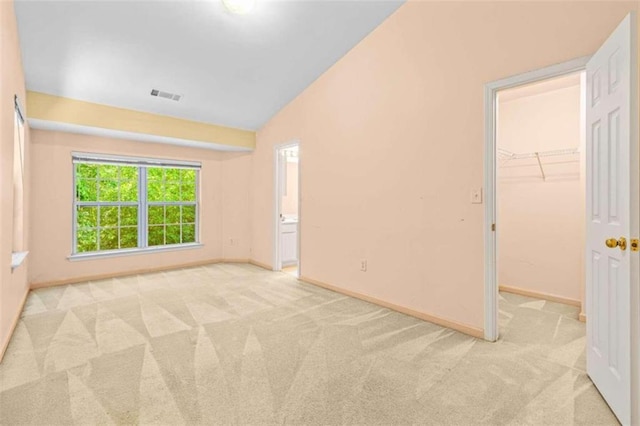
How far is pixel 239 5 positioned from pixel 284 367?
2916mm

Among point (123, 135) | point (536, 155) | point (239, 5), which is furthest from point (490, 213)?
point (123, 135)

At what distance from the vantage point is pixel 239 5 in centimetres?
275

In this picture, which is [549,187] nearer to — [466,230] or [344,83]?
[466,230]

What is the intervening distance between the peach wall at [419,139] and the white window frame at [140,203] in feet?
7.85

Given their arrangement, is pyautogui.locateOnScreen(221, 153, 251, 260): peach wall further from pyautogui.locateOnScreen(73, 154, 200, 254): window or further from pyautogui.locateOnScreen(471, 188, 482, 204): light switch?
pyautogui.locateOnScreen(471, 188, 482, 204): light switch

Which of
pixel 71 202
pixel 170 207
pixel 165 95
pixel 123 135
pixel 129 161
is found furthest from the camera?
pixel 170 207

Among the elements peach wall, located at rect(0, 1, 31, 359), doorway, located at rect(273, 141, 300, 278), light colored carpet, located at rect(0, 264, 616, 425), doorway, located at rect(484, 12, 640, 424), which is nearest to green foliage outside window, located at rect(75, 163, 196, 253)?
light colored carpet, located at rect(0, 264, 616, 425)

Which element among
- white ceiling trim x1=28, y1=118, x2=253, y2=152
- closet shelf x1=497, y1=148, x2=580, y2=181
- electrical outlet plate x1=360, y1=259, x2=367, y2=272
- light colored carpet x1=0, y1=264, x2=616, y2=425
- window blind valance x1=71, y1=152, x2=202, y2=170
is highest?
white ceiling trim x1=28, y1=118, x2=253, y2=152

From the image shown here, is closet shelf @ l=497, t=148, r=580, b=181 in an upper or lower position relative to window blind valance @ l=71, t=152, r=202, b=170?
lower

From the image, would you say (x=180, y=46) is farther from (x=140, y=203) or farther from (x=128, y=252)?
(x=128, y=252)

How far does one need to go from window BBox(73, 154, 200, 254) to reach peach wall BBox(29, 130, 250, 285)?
13 cm

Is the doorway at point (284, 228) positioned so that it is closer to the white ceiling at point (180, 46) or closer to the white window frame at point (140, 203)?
the white ceiling at point (180, 46)

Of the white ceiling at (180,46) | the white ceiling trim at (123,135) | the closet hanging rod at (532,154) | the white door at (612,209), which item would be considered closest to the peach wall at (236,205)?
the white ceiling trim at (123,135)

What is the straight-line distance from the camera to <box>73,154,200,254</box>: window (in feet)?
14.9
